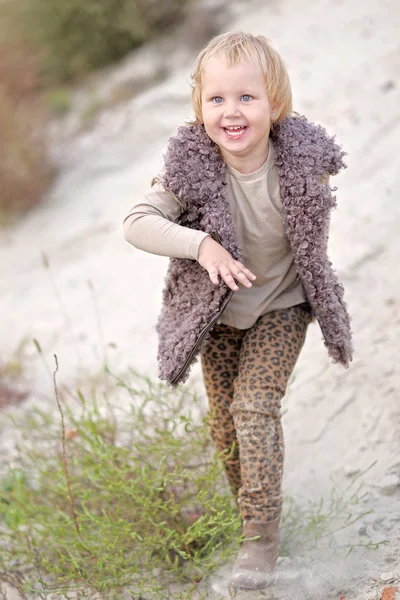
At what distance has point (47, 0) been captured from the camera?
7.50 metres

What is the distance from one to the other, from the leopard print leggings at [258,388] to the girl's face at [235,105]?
1.61 ft

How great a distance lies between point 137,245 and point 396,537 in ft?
3.70

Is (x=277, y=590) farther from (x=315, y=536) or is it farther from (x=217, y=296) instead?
(x=217, y=296)

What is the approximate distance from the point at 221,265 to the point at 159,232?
19 centimetres

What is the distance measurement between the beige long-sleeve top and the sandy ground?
2.40 ft

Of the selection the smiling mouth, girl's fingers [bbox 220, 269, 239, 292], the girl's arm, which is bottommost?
girl's fingers [bbox 220, 269, 239, 292]

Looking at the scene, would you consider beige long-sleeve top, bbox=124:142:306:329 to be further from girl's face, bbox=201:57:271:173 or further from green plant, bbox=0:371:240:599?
green plant, bbox=0:371:240:599

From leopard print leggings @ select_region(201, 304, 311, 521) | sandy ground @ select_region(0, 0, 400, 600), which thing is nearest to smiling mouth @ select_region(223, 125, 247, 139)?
leopard print leggings @ select_region(201, 304, 311, 521)

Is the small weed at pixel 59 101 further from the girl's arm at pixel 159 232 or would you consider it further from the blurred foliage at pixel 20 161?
the girl's arm at pixel 159 232

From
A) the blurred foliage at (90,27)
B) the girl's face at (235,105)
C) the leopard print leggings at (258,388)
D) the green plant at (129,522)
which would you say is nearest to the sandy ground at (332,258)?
the green plant at (129,522)

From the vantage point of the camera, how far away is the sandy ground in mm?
2482

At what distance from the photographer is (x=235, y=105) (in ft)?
6.17

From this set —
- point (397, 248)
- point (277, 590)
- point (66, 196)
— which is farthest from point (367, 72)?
point (277, 590)

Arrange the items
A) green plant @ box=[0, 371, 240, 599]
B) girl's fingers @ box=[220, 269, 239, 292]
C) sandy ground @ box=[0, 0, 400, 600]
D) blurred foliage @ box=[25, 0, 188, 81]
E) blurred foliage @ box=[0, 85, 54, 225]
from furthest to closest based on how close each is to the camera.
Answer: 1. blurred foliage @ box=[25, 0, 188, 81]
2. blurred foliage @ box=[0, 85, 54, 225]
3. sandy ground @ box=[0, 0, 400, 600]
4. green plant @ box=[0, 371, 240, 599]
5. girl's fingers @ box=[220, 269, 239, 292]
